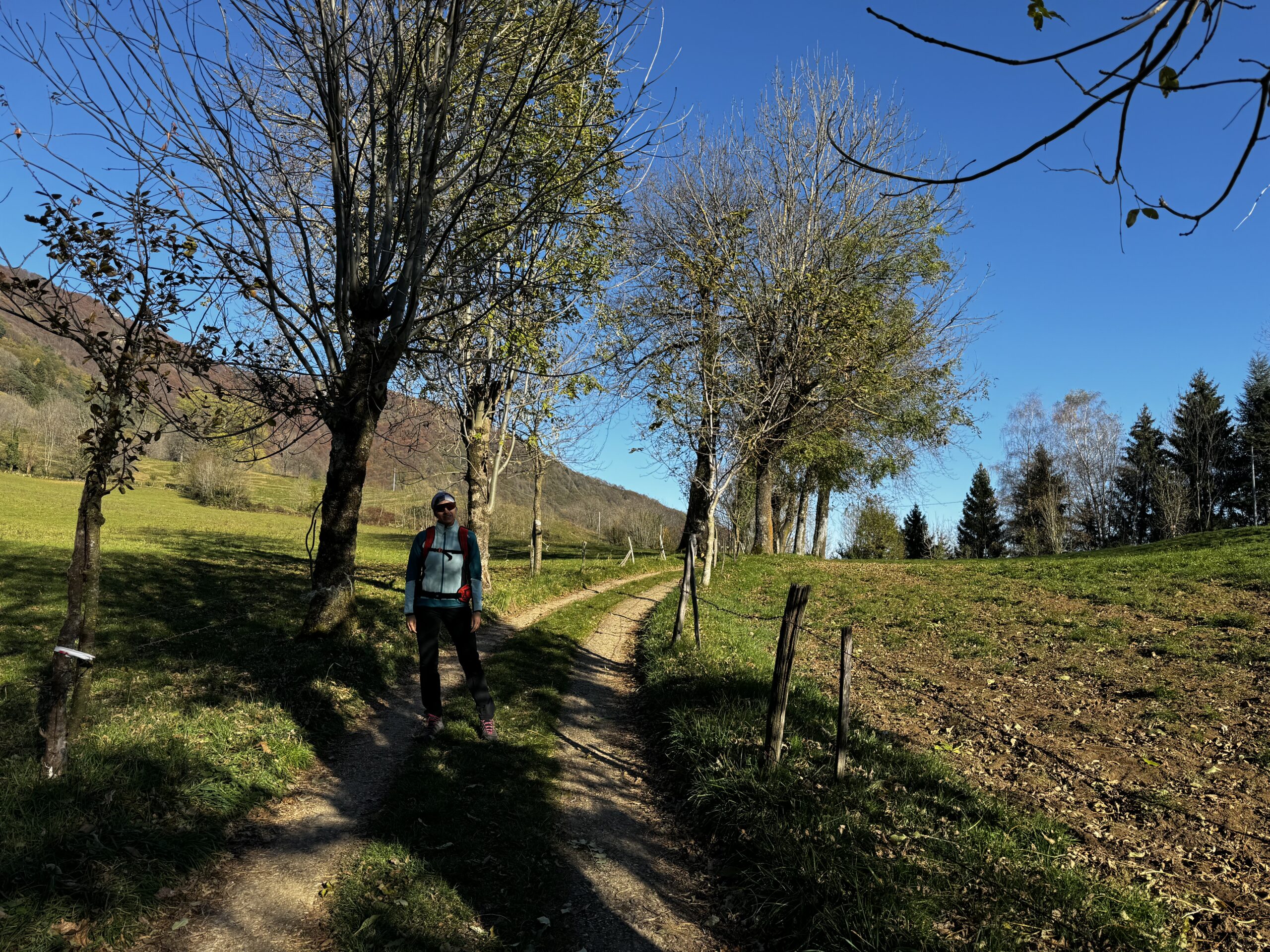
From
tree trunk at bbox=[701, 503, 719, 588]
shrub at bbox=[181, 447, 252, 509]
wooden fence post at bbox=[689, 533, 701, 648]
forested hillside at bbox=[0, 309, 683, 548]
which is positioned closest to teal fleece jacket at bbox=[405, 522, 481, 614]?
forested hillside at bbox=[0, 309, 683, 548]

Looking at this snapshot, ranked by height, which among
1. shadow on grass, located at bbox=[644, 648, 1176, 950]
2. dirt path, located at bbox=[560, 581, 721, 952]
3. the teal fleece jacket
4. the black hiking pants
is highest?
the teal fleece jacket

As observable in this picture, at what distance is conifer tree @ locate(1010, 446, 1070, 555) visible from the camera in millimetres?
48594

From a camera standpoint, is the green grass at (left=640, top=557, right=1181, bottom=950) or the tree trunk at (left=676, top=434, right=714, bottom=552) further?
the tree trunk at (left=676, top=434, right=714, bottom=552)

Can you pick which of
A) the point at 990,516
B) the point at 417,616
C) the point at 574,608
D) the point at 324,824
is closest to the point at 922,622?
the point at 574,608

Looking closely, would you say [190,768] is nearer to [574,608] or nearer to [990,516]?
[574,608]

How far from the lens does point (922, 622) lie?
44.9 ft

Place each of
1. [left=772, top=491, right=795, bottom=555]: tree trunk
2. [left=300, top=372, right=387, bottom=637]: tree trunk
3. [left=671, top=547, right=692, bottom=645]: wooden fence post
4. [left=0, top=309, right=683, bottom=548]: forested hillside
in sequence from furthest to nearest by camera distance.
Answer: [left=772, top=491, right=795, bottom=555]: tree trunk
[left=0, top=309, right=683, bottom=548]: forested hillside
[left=671, top=547, right=692, bottom=645]: wooden fence post
[left=300, top=372, right=387, bottom=637]: tree trunk

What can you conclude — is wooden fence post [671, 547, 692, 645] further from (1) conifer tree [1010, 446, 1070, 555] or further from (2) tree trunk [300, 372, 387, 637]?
(1) conifer tree [1010, 446, 1070, 555]

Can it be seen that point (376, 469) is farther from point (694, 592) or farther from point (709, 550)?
point (694, 592)

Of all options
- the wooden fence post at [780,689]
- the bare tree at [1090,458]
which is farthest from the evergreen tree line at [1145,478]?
the wooden fence post at [780,689]

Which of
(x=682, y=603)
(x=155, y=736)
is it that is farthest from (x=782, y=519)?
(x=155, y=736)

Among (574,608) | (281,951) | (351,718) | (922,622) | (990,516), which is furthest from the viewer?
(990,516)

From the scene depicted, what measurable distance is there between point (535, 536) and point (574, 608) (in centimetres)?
637

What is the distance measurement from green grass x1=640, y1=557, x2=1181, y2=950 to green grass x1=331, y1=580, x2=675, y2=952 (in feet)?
4.43
